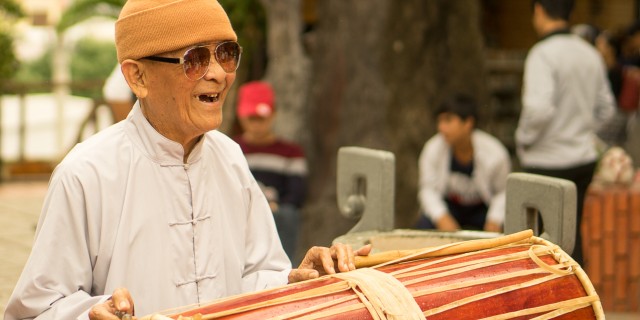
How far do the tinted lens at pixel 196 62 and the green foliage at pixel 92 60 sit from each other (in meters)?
12.0

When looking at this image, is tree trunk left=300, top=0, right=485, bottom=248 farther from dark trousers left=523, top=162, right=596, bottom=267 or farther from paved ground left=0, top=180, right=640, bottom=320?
dark trousers left=523, top=162, right=596, bottom=267

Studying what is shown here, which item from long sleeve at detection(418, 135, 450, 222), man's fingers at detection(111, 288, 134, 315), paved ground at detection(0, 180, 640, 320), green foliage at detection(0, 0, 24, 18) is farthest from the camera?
green foliage at detection(0, 0, 24, 18)

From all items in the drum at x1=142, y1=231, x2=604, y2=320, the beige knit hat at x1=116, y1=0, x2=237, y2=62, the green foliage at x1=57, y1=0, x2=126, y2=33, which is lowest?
the drum at x1=142, y1=231, x2=604, y2=320

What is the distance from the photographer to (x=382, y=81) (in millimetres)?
9383

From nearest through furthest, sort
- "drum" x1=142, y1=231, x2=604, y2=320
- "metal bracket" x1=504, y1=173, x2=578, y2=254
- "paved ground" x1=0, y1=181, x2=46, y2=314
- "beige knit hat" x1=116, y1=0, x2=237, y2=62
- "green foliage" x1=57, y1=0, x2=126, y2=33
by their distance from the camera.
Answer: "drum" x1=142, y1=231, x2=604, y2=320 → "beige knit hat" x1=116, y1=0, x2=237, y2=62 → "metal bracket" x1=504, y1=173, x2=578, y2=254 → "paved ground" x1=0, y1=181, x2=46, y2=314 → "green foliage" x1=57, y1=0, x2=126, y2=33

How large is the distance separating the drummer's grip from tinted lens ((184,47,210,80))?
668 mm

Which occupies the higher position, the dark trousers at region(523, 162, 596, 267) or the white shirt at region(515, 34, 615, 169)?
the white shirt at region(515, 34, 615, 169)

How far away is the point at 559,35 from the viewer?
6.69 meters

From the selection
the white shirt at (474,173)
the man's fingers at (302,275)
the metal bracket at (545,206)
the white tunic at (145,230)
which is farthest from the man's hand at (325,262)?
the white shirt at (474,173)

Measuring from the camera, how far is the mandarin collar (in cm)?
319

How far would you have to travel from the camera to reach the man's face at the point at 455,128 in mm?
7047

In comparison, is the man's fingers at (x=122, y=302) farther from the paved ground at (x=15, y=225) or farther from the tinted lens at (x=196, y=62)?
the paved ground at (x=15, y=225)

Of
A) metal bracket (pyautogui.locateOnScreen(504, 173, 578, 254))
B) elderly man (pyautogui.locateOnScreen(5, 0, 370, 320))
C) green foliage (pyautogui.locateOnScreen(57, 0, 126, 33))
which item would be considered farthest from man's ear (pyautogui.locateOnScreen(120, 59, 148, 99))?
green foliage (pyautogui.locateOnScreen(57, 0, 126, 33))

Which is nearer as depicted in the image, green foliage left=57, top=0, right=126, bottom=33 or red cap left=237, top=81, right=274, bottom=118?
red cap left=237, top=81, right=274, bottom=118
